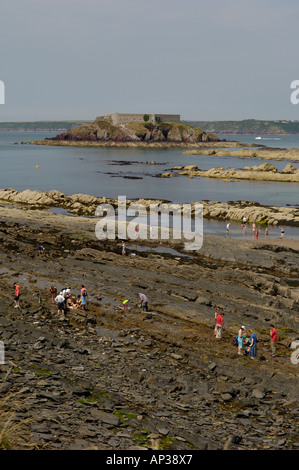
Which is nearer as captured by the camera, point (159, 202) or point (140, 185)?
point (159, 202)

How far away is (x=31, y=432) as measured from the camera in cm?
1195

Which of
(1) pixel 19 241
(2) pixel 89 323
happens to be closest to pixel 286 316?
(2) pixel 89 323

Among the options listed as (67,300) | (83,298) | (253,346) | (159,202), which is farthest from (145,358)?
(159,202)

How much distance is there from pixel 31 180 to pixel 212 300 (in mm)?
87262

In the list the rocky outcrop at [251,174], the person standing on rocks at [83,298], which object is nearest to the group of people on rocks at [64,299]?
the person standing on rocks at [83,298]

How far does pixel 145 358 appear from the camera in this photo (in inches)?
779

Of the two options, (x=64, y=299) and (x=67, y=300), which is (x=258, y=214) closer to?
(x=67, y=300)

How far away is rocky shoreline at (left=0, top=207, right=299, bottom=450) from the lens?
13500 millimetres

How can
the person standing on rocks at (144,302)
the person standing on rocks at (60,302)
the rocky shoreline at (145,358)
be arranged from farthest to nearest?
the person standing on rocks at (144,302), the person standing on rocks at (60,302), the rocky shoreline at (145,358)

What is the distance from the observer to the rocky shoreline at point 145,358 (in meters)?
13.5

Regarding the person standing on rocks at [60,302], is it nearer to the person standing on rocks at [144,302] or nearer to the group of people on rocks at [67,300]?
the group of people on rocks at [67,300]

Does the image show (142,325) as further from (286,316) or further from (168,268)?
(168,268)

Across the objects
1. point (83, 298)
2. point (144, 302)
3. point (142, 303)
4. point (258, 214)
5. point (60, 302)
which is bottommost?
point (142, 303)

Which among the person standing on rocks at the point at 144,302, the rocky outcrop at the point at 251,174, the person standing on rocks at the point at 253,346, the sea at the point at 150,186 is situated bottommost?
the person standing on rocks at the point at 253,346
